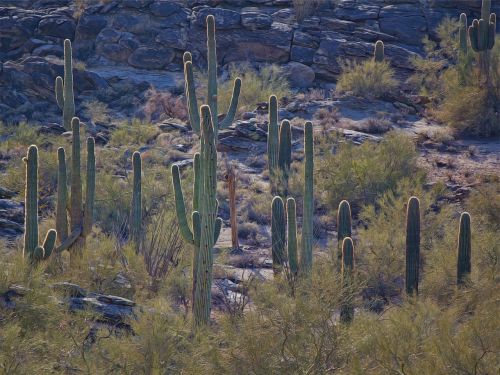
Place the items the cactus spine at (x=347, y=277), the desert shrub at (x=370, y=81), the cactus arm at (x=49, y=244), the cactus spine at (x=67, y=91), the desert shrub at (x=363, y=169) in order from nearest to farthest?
the cactus spine at (x=347, y=277), the cactus arm at (x=49, y=244), the desert shrub at (x=363, y=169), the cactus spine at (x=67, y=91), the desert shrub at (x=370, y=81)

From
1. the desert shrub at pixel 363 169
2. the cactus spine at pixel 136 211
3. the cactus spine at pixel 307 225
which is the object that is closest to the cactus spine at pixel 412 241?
the cactus spine at pixel 307 225

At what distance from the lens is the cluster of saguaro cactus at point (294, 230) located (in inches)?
644

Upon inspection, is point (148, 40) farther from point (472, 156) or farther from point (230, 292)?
point (230, 292)

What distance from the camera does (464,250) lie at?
15969mm

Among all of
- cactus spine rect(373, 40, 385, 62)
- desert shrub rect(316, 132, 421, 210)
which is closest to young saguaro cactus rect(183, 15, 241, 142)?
desert shrub rect(316, 132, 421, 210)

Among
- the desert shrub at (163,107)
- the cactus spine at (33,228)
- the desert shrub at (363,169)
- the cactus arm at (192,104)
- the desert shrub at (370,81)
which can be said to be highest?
the cactus arm at (192,104)

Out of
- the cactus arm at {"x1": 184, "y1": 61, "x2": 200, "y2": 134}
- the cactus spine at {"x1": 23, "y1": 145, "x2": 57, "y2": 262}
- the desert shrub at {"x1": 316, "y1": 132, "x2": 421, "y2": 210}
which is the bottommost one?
the desert shrub at {"x1": 316, "y1": 132, "x2": 421, "y2": 210}

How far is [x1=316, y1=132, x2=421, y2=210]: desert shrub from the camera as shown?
23.6 m

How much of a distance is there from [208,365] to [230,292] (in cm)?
596

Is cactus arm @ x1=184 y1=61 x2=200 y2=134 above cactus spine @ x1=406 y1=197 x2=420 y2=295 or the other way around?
above

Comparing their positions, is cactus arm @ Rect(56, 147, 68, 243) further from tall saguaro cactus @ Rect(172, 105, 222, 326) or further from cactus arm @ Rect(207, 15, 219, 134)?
cactus arm @ Rect(207, 15, 219, 134)

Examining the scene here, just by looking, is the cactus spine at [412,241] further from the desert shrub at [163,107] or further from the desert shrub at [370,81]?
the desert shrub at [163,107]

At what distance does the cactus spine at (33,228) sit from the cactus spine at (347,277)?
13.9ft

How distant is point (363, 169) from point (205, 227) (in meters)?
10.1
